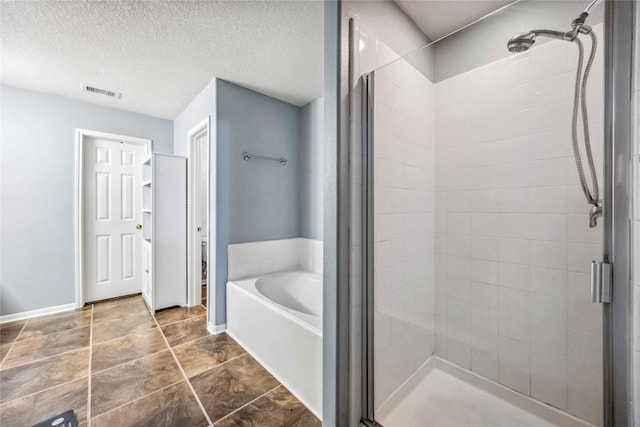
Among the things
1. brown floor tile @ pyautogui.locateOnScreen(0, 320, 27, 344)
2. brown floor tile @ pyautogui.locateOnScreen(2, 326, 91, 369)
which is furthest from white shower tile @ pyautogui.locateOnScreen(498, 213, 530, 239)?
brown floor tile @ pyautogui.locateOnScreen(0, 320, 27, 344)

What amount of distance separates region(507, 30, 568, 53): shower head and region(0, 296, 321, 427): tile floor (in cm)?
217

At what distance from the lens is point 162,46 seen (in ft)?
6.38

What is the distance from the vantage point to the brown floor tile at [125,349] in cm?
193

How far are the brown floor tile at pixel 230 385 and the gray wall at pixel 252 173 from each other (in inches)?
24.9

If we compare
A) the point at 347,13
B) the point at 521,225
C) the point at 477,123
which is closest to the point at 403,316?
the point at 521,225

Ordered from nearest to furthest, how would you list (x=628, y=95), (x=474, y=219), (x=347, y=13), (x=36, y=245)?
(x=628, y=95) → (x=347, y=13) → (x=474, y=219) → (x=36, y=245)

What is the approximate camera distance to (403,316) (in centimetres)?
148

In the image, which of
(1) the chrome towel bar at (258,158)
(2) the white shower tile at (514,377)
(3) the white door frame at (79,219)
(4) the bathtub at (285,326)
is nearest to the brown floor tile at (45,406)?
(4) the bathtub at (285,326)

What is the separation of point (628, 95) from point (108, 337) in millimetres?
3440

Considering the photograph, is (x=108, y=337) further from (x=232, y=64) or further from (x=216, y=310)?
(x=232, y=64)

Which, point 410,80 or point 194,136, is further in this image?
point 194,136

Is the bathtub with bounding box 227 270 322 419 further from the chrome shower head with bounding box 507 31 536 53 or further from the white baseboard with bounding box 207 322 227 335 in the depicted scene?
the chrome shower head with bounding box 507 31 536 53

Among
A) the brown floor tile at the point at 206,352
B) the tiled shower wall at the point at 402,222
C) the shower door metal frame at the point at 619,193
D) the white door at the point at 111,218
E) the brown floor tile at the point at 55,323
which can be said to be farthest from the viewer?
the white door at the point at 111,218

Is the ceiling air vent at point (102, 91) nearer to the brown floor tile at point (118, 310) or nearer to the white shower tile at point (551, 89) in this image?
the brown floor tile at point (118, 310)
